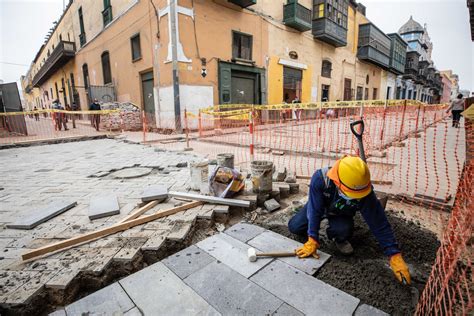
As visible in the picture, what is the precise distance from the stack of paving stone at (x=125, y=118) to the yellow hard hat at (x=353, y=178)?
12.0 metres

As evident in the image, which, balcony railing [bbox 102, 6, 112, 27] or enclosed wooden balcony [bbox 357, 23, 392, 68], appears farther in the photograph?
enclosed wooden balcony [bbox 357, 23, 392, 68]

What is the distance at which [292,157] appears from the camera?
586 cm

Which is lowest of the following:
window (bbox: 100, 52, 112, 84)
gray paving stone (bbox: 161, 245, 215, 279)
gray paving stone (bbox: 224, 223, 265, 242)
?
gray paving stone (bbox: 161, 245, 215, 279)

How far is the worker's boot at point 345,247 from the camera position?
7.08ft

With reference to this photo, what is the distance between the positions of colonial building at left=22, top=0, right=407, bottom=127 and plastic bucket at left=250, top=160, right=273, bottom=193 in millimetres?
7846

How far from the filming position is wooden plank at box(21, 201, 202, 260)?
6.64 feet

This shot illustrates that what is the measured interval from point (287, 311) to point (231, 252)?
0.77 metres

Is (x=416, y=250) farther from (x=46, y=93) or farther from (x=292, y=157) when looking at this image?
(x=46, y=93)

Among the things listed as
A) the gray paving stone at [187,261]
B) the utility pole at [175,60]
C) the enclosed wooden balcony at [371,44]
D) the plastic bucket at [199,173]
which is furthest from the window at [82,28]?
the enclosed wooden balcony at [371,44]

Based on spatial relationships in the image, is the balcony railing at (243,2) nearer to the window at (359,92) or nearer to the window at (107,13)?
the window at (107,13)

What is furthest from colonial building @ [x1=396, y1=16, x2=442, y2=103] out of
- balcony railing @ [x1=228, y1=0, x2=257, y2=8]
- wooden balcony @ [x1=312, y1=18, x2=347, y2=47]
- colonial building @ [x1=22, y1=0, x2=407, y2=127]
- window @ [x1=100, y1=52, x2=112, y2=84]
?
window @ [x1=100, y1=52, x2=112, y2=84]

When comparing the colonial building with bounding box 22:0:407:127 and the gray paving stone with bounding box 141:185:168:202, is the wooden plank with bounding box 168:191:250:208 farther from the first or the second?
the colonial building with bounding box 22:0:407:127

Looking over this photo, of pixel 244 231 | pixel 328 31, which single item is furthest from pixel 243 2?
pixel 244 231

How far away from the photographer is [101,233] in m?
2.33
